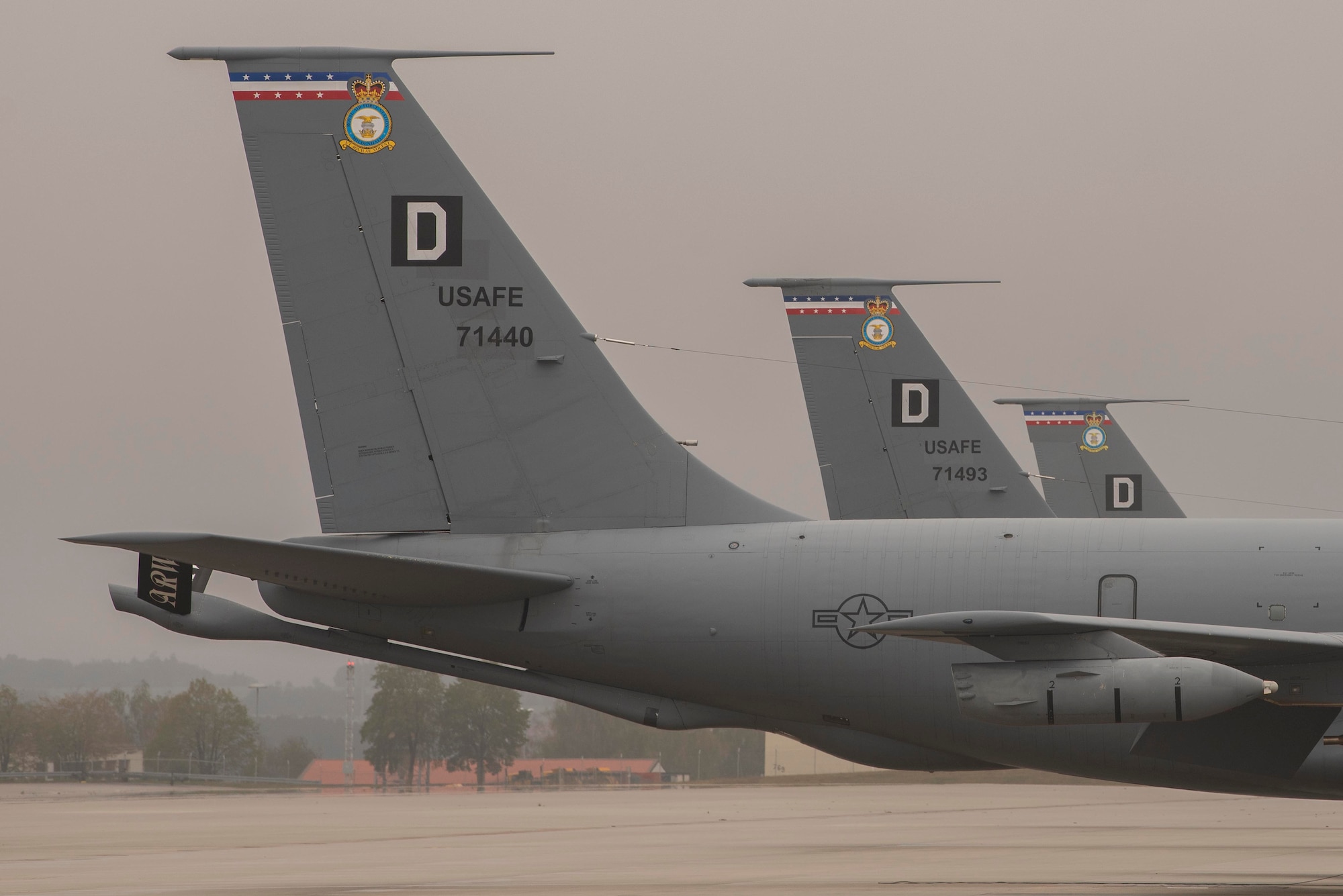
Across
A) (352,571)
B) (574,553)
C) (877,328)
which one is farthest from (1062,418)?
(352,571)

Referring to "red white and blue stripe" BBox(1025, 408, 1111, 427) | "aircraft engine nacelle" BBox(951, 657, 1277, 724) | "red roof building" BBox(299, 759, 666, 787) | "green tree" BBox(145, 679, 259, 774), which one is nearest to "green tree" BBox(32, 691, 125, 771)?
"green tree" BBox(145, 679, 259, 774)

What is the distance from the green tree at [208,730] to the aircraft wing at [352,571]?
78285 millimetres

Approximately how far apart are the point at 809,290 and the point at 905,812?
13297mm

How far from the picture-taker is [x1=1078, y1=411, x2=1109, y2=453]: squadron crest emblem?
3975cm

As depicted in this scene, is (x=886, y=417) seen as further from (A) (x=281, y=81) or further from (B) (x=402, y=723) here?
(B) (x=402, y=723)

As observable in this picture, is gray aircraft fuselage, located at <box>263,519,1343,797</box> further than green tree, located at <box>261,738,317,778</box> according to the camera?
No

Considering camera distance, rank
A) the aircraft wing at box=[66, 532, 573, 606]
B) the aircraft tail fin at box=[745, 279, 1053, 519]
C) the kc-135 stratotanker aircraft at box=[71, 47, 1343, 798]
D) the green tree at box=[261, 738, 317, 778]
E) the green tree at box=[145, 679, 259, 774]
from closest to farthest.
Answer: the aircraft wing at box=[66, 532, 573, 606], the kc-135 stratotanker aircraft at box=[71, 47, 1343, 798], the aircraft tail fin at box=[745, 279, 1053, 519], the green tree at box=[145, 679, 259, 774], the green tree at box=[261, 738, 317, 778]

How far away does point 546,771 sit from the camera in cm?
9775

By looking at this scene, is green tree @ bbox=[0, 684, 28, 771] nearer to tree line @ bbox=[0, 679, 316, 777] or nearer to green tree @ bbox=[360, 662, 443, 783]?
tree line @ bbox=[0, 679, 316, 777]

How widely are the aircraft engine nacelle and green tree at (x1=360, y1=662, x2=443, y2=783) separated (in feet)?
288

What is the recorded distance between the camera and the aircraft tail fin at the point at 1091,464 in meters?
39.3

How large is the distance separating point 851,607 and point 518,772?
3285 inches

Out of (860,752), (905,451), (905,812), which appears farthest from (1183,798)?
(860,752)

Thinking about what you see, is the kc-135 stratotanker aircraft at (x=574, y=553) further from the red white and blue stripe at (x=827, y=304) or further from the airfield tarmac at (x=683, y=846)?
the red white and blue stripe at (x=827, y=304)
